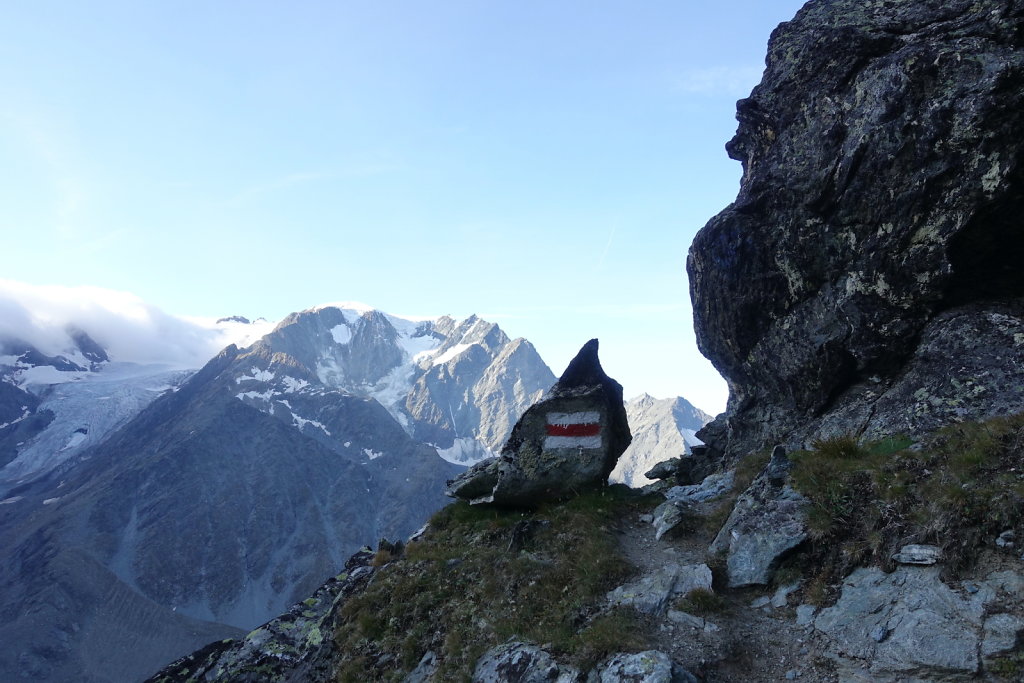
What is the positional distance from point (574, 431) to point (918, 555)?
12.7 meters

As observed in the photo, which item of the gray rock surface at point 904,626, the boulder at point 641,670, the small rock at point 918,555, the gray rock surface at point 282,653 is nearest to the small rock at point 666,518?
the gray rock surface at point 904,626

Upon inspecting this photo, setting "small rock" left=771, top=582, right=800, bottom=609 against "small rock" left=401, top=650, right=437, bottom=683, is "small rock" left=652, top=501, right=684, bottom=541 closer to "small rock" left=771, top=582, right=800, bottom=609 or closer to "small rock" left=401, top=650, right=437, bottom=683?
"small rock" left=771, top=582, right=800, bottom=609

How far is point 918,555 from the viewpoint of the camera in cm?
1114

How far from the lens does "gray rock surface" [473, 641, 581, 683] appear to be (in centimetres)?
1195

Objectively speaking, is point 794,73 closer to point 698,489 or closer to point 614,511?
point 698,489

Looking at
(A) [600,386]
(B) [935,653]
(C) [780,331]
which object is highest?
(C) [780,331]

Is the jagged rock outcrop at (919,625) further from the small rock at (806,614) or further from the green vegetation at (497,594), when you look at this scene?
the green vegetation at (497,594)

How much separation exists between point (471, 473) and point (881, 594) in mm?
17277

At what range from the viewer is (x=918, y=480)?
13.1 metres

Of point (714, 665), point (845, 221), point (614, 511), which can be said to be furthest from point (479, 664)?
point (845, 221)

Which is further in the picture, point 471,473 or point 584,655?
point 471,473

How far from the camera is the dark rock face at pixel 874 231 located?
1777 cm

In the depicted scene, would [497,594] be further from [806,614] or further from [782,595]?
[806,614]

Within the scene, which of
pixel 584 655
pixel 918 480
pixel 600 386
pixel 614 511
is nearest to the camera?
pixel 584 655
